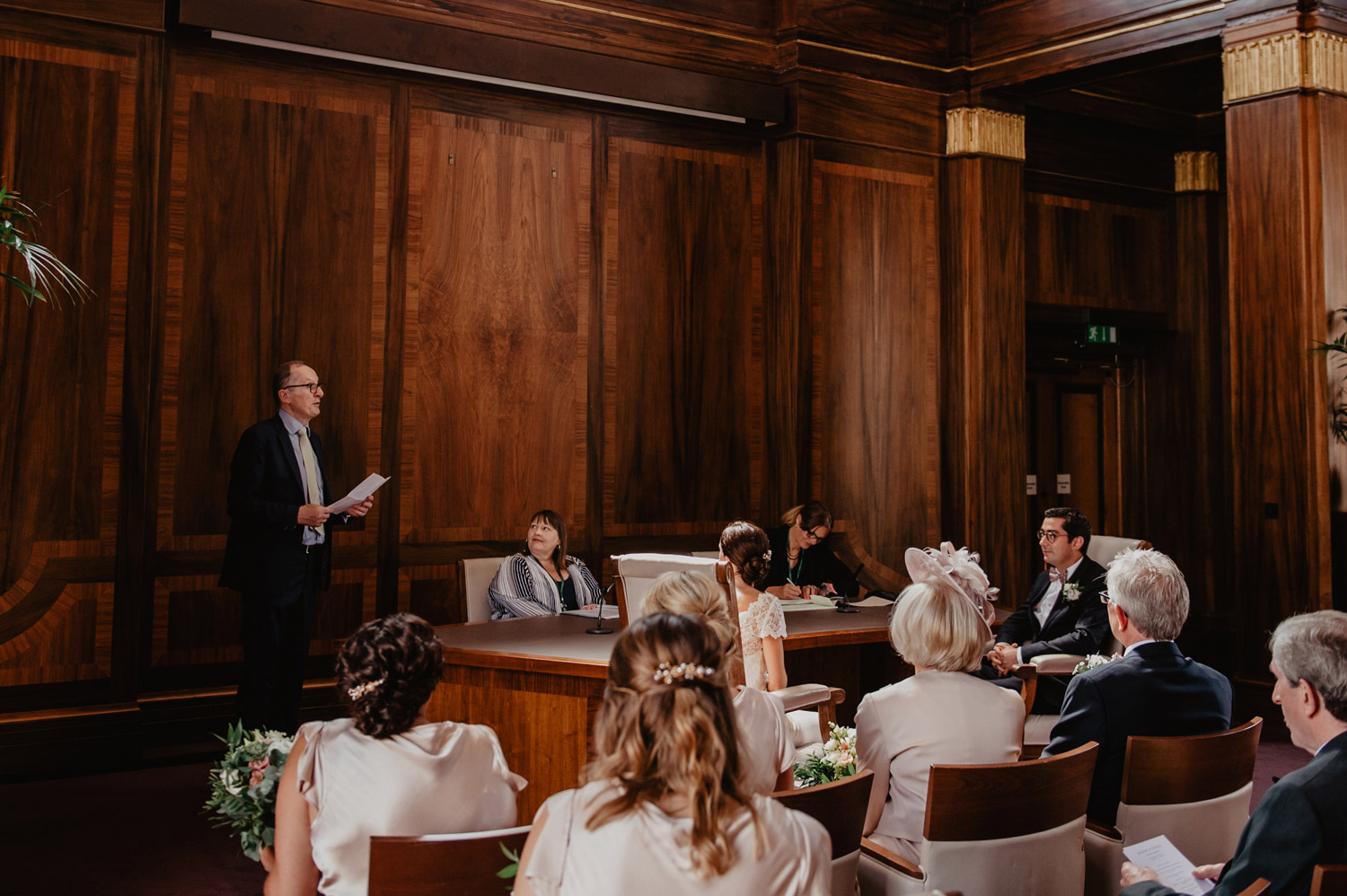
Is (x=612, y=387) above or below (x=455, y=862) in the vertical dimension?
above

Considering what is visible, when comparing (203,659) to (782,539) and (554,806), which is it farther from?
(554,806)

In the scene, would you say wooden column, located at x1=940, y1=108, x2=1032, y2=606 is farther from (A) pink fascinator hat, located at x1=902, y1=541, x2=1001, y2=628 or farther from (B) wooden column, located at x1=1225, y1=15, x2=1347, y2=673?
(A) pink fascinator hat, located at x1=902, y1=541, x2=1001, y2=628

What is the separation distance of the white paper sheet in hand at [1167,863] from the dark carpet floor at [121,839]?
260 centimetres

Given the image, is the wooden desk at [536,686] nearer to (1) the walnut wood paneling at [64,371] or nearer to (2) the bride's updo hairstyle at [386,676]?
(2) the bride's updo hairstyle at [386,676]

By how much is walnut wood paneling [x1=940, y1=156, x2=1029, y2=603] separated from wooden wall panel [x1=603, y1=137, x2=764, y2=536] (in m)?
1.26

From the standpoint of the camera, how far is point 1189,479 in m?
8.30

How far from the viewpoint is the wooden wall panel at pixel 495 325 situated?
5.98 m

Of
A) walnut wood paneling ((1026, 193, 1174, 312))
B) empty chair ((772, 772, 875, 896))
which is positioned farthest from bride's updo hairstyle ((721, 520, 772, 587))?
walnut wood paneling ((1026, 193, 1174, 312))

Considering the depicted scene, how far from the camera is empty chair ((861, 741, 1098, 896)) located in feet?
7.53

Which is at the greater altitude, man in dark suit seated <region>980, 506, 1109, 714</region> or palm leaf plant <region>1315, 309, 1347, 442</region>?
palm leaf plant <region>1315, 309, 1347, 442</region>

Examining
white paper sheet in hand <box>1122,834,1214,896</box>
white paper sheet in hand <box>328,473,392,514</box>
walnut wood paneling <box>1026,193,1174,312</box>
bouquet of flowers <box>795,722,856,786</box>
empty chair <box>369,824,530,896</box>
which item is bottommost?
white paper sheet in hand <box>1122,834,1214,896</box>

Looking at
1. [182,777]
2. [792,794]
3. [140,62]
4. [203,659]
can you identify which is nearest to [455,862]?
[792,794]

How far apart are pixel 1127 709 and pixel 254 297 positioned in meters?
4.34

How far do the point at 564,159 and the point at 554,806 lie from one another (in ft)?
17.1
